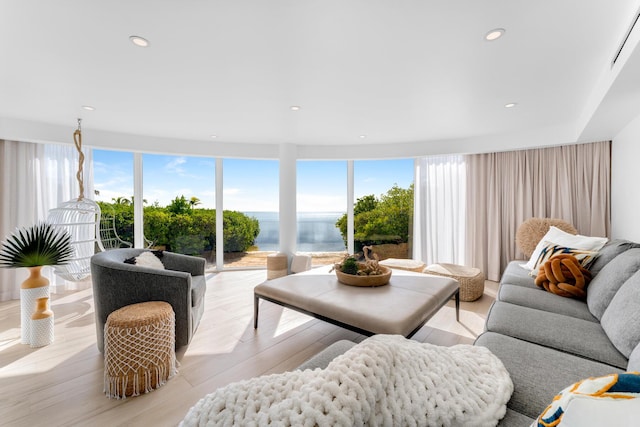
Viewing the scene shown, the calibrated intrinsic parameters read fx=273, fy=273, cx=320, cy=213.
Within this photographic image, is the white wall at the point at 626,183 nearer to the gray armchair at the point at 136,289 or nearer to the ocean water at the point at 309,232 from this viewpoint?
the ocean water at the point at 309,232

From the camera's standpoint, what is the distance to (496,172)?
14.4ft

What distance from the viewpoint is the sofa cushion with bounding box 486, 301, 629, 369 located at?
54.6 inches

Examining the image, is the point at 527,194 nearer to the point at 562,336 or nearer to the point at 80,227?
the point at 562,336

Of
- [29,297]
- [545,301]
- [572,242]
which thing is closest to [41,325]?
[29,297]

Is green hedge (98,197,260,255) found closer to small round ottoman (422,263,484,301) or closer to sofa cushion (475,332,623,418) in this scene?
small round ottoman (422,263,484,301)

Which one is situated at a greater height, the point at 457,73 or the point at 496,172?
the point at 457,73

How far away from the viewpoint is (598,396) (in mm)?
589

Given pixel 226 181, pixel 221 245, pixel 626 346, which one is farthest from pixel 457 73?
pixel 221 245

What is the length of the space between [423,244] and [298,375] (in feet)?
15.5

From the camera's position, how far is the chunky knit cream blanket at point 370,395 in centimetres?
63

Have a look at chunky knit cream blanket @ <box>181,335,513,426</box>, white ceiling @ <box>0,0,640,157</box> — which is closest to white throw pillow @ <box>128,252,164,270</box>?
white ceiling @ <box>0,0,640,157</box>

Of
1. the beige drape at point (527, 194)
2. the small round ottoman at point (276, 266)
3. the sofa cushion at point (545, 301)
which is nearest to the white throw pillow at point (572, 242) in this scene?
the sofa cushion at point (545, 301)

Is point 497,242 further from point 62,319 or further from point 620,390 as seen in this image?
point 62,319

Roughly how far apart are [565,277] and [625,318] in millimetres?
958
